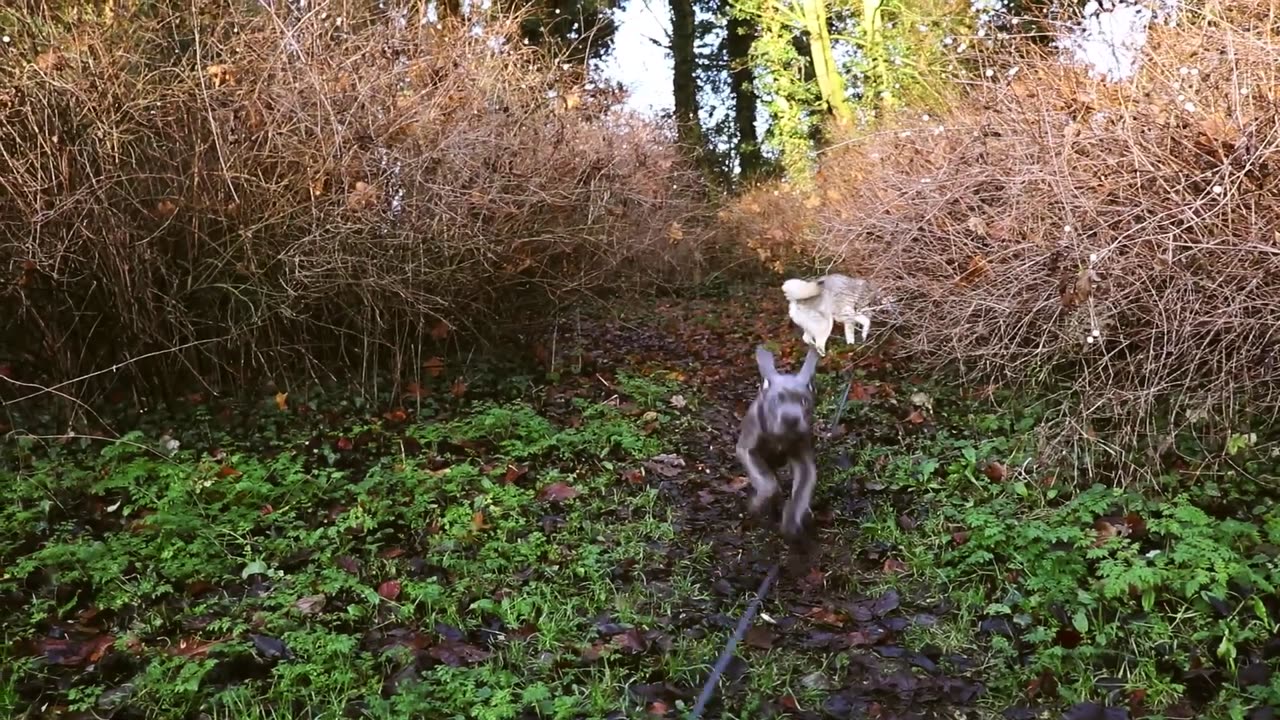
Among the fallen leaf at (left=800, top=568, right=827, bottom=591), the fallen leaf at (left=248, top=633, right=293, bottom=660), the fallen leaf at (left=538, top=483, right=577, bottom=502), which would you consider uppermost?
the fallen leaf at (left=538, top=483, right=577, bottom=502)

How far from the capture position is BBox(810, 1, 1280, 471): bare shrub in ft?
12.6

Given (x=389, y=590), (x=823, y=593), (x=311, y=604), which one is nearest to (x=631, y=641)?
(x=823, y=593)

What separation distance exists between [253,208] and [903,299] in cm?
455

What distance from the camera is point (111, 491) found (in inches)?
160

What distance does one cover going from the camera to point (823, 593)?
3.54 metres

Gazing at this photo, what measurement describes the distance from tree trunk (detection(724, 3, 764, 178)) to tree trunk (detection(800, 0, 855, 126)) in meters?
2.10

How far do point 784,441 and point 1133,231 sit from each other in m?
2.04

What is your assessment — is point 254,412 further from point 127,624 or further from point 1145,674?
point 1145,674

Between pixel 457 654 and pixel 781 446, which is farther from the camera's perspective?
pixel 781 446

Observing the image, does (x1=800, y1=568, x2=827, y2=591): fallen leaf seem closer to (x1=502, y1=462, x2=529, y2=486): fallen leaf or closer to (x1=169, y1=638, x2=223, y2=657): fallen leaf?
(x1=502, y1=462, x2=529, y2=486): fallen leaf

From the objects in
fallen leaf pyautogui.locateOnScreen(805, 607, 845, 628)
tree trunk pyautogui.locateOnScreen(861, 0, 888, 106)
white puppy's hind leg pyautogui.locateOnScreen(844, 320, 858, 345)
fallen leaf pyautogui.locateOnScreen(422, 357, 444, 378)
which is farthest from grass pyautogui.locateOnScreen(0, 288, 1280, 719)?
tree trunk pyautogui.locateOnScreen(861, 0, 888, 106)

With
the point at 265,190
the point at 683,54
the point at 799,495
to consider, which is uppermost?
the point at 683,54

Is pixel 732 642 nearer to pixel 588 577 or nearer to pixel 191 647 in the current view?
pixel 588 577

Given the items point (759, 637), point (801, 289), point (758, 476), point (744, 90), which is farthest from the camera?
point (744, 90)
